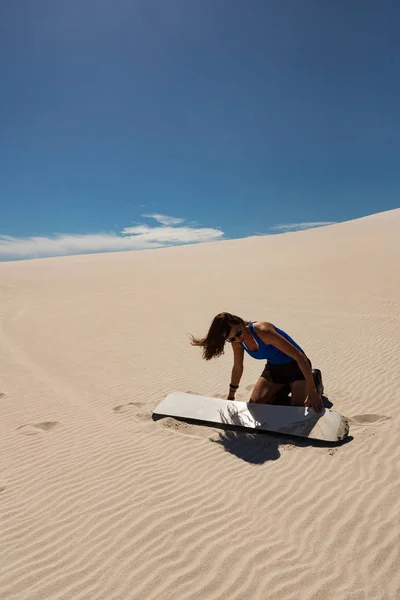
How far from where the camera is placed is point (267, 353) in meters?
4.93

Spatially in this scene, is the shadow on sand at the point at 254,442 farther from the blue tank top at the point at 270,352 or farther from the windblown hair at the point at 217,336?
the windblown hair at the point at 217,336

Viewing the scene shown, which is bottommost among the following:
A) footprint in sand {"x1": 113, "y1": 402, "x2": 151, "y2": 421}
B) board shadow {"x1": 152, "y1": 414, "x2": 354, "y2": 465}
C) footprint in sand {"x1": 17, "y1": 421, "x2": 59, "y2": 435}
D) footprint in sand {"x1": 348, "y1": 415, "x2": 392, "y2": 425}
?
footprint in sand {"x1": 17, "y1": 421, "x2": 59, "y2": 435}

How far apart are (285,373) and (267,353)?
0.50 metres

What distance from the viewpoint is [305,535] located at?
3012 millimetres

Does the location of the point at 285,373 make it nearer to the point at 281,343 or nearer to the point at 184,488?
the point at 281,343

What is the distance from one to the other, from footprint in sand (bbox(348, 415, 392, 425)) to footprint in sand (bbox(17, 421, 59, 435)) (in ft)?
15.7

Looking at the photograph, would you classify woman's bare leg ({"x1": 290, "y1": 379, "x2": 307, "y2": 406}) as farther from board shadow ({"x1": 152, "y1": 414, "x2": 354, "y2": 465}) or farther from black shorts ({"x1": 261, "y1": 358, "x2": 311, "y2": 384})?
board shadow ({"x1": 152, "y1": 414, "x2": 354, "y2": 465})

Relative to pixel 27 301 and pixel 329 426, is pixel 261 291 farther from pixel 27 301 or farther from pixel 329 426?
pixel 329 426

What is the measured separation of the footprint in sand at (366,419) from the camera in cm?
532

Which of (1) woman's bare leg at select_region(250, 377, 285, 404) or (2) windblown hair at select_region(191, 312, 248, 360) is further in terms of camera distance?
(1) woman's bare leg at select_region(250, 377, 285, 404)

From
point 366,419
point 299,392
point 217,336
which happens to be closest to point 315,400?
point 299,392

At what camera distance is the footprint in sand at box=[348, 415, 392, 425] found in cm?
532

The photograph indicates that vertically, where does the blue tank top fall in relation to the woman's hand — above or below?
above

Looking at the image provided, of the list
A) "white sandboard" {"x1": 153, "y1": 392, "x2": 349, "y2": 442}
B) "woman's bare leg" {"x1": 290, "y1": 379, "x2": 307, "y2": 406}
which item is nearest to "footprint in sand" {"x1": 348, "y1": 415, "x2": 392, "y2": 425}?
"white sandboard" {"x1": 153, "y1": 392, "x2": 349, "y2": 442}
